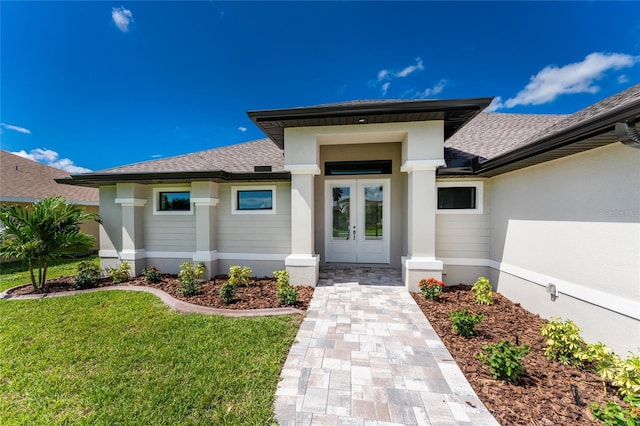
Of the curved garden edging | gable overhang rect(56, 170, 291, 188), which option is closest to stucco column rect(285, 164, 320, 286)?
gable overhang rect(56, 170, 291, 188)

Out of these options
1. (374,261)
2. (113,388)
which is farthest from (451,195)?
(113,388)

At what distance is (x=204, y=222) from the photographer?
6.59 m

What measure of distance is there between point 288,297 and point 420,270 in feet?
10.5

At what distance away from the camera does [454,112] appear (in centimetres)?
503

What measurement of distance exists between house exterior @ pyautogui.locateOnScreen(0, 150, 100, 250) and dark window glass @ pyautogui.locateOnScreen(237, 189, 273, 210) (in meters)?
10.7

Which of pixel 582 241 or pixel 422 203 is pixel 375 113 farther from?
pixel 582 241

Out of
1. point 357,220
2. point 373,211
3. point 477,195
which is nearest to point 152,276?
point 357,220

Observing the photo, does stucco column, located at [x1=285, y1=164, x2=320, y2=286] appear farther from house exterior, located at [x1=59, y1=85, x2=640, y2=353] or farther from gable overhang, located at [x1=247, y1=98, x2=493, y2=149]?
gable overhang, located at [x1=247, y1=98, x2=493, y2=149]

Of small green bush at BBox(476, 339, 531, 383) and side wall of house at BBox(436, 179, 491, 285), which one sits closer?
small green bush at BBox(476, 339, 531, 383)

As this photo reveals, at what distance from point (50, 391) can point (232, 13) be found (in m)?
10.6

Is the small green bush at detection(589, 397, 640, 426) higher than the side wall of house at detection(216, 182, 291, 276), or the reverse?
the side wall of house at detection(216, 182, 291, 276)

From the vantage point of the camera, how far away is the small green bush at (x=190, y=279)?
5.31 metres

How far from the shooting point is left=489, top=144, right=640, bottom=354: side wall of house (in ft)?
9.65

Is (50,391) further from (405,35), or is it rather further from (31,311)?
(405,35)
